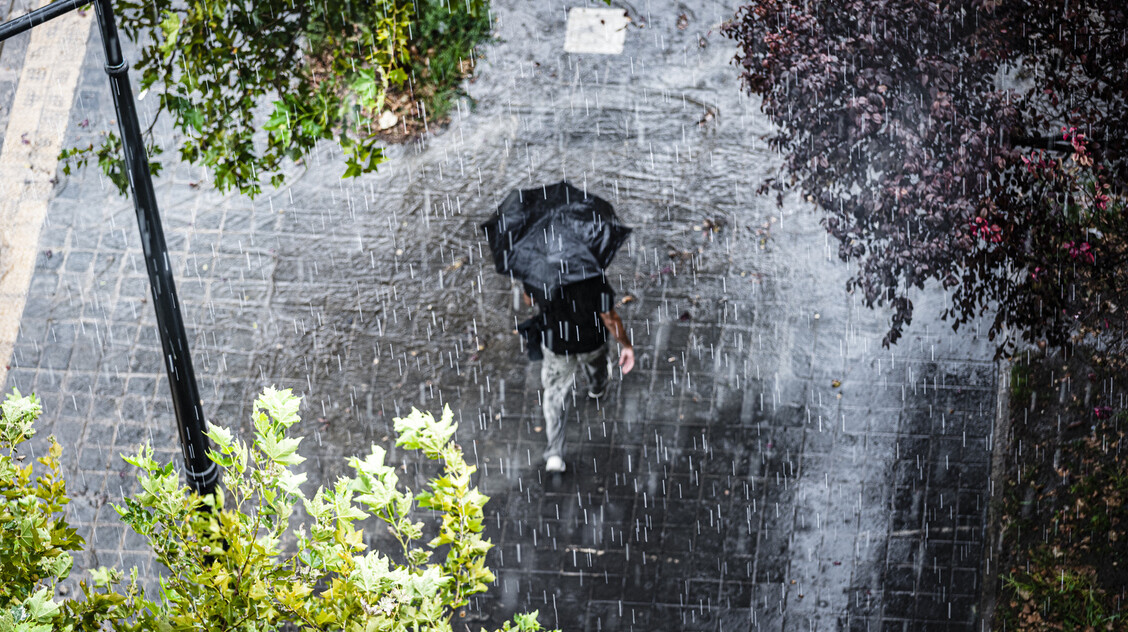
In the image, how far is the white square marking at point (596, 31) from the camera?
10281 millimetres

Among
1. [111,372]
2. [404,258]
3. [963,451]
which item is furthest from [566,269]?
[111,372]

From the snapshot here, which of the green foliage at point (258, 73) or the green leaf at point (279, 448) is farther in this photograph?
the green foliage at point (258, 73)

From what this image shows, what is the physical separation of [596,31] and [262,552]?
754 cm

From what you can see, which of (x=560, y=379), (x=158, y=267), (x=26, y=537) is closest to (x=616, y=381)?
(x=560, y=379)

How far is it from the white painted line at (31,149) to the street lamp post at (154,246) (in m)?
4.39

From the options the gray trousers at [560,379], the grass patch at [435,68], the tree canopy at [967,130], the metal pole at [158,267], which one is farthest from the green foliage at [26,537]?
the grass patch at [435,68]

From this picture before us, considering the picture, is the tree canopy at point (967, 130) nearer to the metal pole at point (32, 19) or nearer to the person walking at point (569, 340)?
the person walking at point (569, 340)

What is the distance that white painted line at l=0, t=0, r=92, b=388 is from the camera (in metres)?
9.00

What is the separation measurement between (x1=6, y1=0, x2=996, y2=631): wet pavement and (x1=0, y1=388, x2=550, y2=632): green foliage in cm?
336

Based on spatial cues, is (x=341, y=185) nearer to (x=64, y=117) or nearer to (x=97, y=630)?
(x=64, y=117)

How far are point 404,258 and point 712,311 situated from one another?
8.54ft

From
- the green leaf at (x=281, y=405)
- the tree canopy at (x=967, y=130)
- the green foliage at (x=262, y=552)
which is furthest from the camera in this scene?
the tree canopy at (x=967, y=130)

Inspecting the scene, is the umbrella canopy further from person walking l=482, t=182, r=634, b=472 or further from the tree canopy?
the tree canopy

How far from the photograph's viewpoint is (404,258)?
9.07 m
